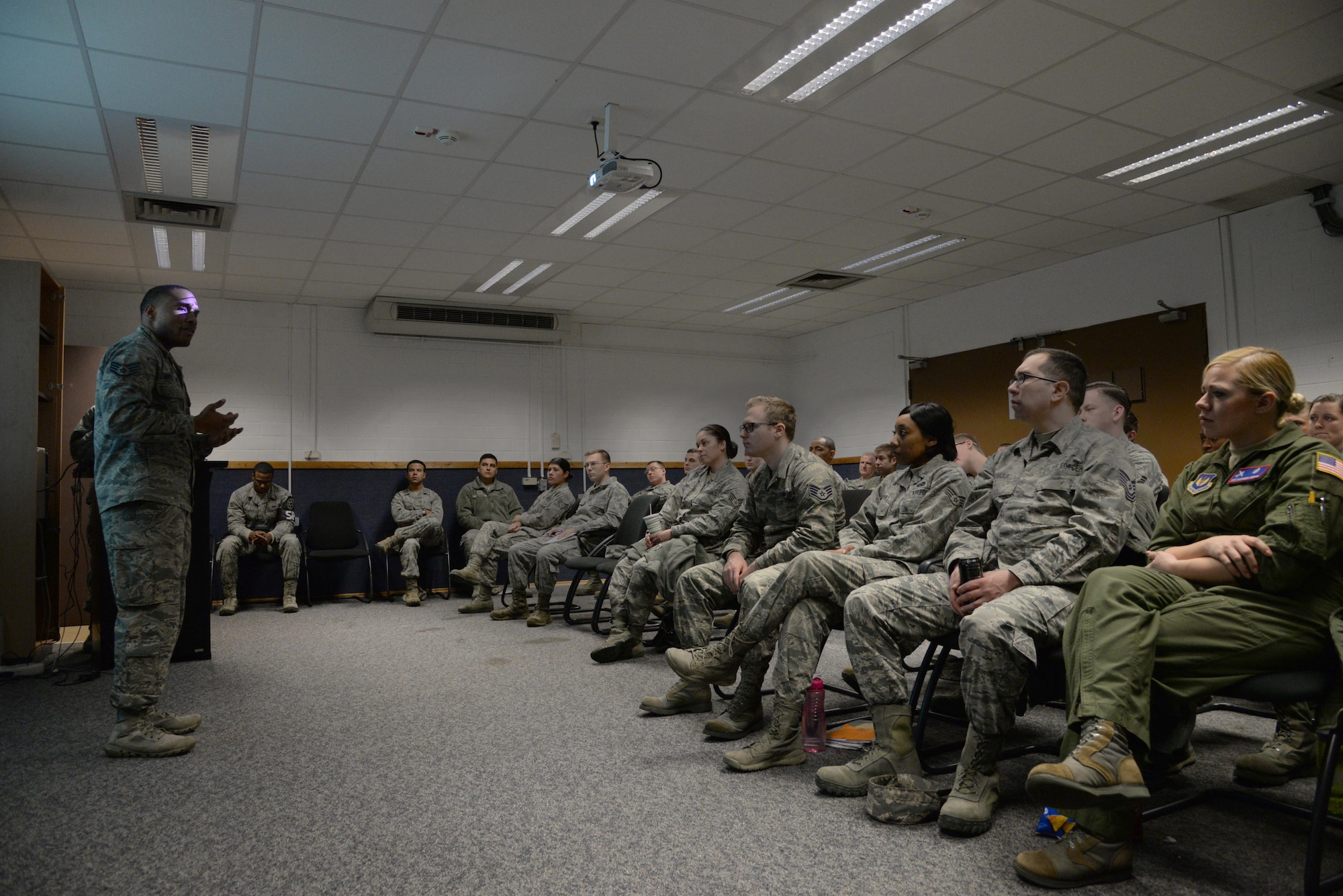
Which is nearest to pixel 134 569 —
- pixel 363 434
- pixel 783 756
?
pixel 783 756

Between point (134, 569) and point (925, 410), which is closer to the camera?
point (134, 569)

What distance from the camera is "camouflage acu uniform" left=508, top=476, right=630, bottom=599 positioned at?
5574 millimetres

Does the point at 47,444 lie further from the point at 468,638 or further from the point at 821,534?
the point at 821,534

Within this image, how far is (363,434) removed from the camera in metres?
8.23

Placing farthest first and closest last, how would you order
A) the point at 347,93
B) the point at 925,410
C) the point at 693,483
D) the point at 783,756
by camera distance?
1. the point at 693,483
2. the point at 347,93
3. the point at 925,410
4. the point at 783,756

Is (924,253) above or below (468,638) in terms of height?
above

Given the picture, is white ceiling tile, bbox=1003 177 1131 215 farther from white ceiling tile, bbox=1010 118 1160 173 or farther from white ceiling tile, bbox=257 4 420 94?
white ceiling tile, bbox=257 4 420 94

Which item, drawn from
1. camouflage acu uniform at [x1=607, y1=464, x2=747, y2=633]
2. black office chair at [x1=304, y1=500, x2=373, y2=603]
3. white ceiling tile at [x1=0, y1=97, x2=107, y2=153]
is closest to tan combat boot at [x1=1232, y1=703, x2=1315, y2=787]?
camouflage acu uniform at [x1=607, y1=464, x2=747, y2=633]

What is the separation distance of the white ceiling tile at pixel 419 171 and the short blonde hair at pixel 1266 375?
4.11 m

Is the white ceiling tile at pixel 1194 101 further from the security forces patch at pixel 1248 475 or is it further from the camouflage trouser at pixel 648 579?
the camouflage trouser at pixel 648 579

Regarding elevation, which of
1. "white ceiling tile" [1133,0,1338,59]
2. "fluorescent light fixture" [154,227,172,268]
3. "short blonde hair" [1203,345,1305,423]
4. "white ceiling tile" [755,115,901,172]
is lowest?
"short blonde hair" [1203,345,1305,423]

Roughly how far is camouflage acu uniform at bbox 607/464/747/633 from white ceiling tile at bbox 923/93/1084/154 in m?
2.28

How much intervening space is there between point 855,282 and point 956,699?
5456 millimetres

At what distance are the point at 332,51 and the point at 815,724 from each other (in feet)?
11.4
